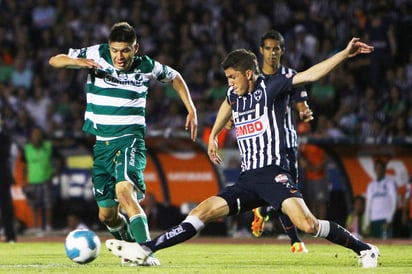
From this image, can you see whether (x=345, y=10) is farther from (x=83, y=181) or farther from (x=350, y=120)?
(x=83, y=181)

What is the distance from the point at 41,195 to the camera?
68.2 feet

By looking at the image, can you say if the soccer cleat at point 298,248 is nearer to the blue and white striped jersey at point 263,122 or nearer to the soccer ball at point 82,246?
the blue and white striped jersey at point 263,122

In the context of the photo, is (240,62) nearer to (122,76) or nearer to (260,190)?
(260,190)

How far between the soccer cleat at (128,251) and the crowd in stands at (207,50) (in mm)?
10217

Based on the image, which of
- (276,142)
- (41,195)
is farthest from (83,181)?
(276,142)

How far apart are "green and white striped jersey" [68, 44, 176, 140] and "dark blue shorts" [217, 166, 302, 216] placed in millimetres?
1325

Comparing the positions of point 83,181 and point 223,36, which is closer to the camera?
point 83,181

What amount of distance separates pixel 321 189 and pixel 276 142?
8829 mm

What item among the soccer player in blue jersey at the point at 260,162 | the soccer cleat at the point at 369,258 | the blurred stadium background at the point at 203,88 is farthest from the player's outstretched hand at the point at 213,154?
the blurred stadium background at the point at 203,88

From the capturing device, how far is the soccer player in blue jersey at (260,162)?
384 inches

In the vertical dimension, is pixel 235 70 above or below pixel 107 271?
above

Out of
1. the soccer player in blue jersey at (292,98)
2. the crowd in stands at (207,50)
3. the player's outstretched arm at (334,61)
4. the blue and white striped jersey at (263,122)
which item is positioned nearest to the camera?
the player's outstretched arm at (334,61)

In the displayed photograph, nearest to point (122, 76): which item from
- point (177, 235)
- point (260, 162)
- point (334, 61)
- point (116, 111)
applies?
point (116, 111)

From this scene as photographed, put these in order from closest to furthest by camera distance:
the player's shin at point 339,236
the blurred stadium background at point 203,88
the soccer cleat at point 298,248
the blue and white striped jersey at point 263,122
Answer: the player's shin at point 339,236
the blue and white striped jersey at point 263,122
the soccer cleat at point 298,248
the blurred stadium background at point 203,88
